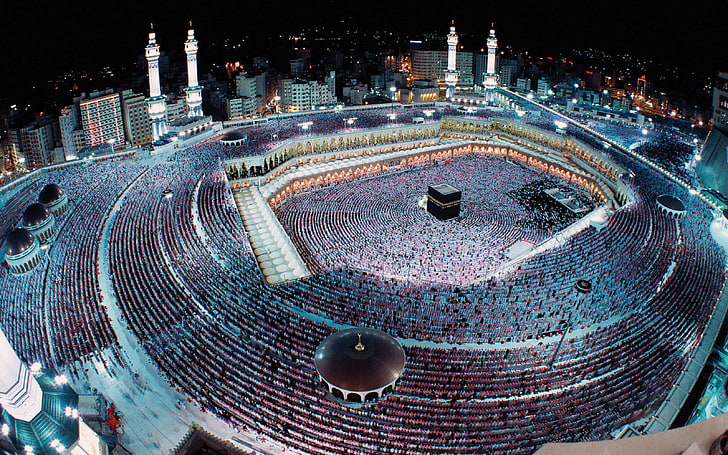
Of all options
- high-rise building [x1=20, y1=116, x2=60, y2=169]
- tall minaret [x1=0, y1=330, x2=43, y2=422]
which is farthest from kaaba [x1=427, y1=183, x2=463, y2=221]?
high-rise building [x1=20, y1=116, x2=60, y2=169]

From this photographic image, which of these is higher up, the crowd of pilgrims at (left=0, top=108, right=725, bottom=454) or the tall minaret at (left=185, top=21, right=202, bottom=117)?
the tall minaret at (left=185, top=21, right=202, bottom=117)

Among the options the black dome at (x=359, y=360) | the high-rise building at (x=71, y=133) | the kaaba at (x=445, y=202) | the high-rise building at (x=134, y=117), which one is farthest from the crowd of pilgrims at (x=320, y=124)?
the high-rise building at (x=71, y=133)

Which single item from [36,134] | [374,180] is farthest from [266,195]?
[36,134]

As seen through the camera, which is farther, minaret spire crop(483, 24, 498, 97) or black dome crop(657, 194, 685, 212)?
minaret spire crop(483, 24, 498, 97)

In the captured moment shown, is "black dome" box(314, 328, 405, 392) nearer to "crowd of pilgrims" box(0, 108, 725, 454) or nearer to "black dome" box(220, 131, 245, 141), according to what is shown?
"crowd of pilgrims" box(0, 108, 725, 454)

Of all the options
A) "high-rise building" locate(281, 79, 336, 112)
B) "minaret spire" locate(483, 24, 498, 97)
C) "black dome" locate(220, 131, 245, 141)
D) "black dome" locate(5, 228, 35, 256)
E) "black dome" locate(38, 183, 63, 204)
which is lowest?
"black dome" locate(5, 228, 35, 256)

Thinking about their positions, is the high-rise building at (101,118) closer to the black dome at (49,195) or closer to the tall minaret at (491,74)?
the black dome at (49,195)
